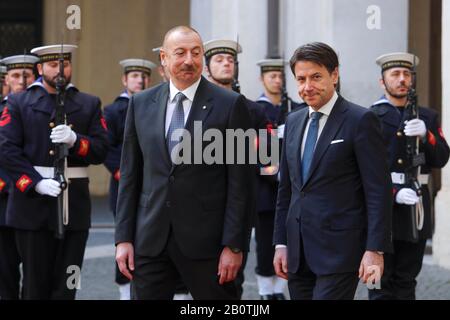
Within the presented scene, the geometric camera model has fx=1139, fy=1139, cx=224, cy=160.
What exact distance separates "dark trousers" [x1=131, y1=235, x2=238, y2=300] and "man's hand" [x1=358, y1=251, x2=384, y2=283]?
74cm

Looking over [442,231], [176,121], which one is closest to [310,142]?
[176,121]

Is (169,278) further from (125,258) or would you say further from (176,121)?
(176,121)

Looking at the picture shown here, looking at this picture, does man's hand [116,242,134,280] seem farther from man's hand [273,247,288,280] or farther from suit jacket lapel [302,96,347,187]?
suit jacket lapel [302,96,347,187]

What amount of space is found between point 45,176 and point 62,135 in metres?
0.35

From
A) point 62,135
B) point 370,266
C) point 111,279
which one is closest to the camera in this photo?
point 370,266

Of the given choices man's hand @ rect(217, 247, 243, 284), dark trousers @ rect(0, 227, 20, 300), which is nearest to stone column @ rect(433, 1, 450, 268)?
dark trousers @ rect(0, 227, 20, 300)

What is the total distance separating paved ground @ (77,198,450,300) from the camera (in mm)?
9336

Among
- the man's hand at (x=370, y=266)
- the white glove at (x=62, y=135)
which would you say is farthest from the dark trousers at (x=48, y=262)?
the man's hand at (x=370, y=266)

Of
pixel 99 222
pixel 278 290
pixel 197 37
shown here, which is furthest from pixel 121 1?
pixel 197 37

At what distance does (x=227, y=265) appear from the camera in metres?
5.54

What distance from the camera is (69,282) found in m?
7.53

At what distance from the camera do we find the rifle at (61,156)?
7.45m
